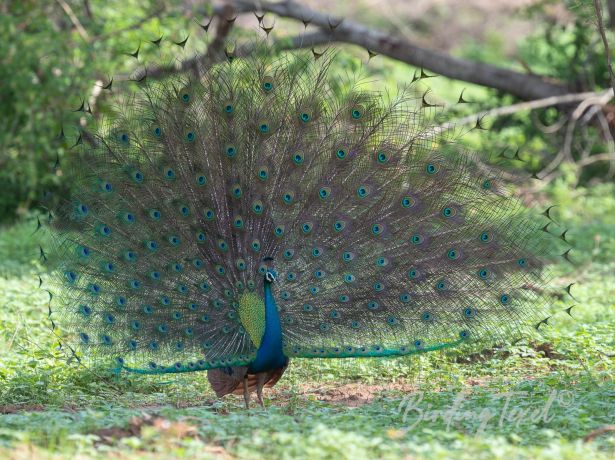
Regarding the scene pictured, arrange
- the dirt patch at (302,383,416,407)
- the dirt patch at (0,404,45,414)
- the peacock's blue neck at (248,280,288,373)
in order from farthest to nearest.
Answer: the dirt patch at (302,383,416,407), the peacock's blue neck at (248,280,288,373), the dirt patch at (0,404,45,414)

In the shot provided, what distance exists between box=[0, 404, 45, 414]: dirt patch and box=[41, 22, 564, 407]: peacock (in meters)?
0.52

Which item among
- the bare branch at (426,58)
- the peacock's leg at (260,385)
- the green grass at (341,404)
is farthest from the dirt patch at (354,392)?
the bare branch at (426,58)

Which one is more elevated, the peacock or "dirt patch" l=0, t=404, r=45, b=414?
the peacock

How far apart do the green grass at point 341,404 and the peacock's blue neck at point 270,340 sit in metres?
0.33

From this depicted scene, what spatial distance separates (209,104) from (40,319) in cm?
318

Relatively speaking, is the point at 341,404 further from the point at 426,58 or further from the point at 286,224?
the point at 426,58

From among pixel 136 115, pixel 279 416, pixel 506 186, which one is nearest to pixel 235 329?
pixel 279 416

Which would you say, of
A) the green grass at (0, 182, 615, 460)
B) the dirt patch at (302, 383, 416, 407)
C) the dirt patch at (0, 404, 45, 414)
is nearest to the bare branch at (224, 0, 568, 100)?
the green grass at (0, 182, 615, 460)

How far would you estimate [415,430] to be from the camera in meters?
5.71

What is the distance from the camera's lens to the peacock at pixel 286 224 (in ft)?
22.7

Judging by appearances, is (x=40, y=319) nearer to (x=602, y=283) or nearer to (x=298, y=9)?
(x=602, y=283)

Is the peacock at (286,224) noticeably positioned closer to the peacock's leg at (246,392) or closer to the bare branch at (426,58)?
the peacock's leg at (246,392)

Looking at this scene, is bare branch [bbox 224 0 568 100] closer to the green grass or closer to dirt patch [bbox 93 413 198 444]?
the green grass

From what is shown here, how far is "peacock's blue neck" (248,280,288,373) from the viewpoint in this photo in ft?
22.1
